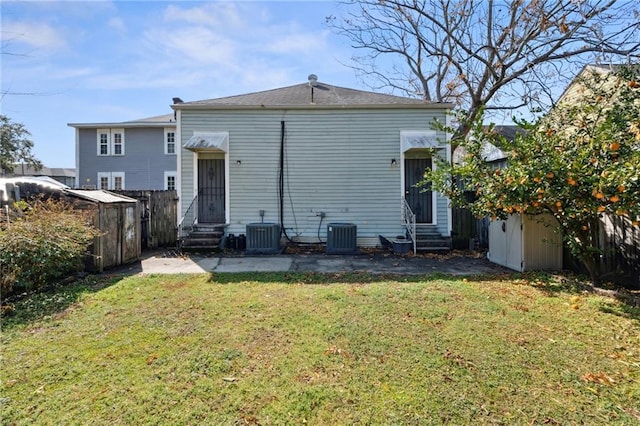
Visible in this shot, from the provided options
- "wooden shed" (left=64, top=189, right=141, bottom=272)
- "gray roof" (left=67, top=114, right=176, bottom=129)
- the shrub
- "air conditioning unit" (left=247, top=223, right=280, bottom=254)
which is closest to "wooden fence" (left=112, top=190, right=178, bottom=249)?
"wooden shed" (left=64, top=189, right=141, bottom=272)

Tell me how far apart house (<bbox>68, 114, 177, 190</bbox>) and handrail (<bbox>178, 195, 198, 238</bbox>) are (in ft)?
35.2

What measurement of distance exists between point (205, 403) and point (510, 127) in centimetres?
1707

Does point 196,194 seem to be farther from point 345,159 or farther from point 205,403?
point 205,403

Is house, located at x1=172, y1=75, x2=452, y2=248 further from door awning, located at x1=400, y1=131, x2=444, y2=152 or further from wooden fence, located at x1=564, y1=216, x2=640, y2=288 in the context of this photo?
wooden fence, located at x1=564, y1=216, x2=640, y2=288

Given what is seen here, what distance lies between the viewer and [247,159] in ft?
31.7

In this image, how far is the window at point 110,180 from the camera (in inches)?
732

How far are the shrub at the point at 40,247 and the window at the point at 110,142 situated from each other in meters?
14.7

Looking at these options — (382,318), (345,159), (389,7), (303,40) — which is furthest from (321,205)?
(389,7)

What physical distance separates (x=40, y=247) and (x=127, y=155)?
15.9 metres

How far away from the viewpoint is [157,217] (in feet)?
31.9

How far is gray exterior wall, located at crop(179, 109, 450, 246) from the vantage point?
9.57 meters

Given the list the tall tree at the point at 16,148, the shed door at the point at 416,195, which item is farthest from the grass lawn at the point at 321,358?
the tall tree at the point at 16,148

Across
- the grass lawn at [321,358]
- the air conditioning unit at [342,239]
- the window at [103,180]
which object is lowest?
the grass lawn at [321,358]

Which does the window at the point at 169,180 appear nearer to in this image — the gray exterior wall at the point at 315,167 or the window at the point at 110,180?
the window at the point at 110,180
